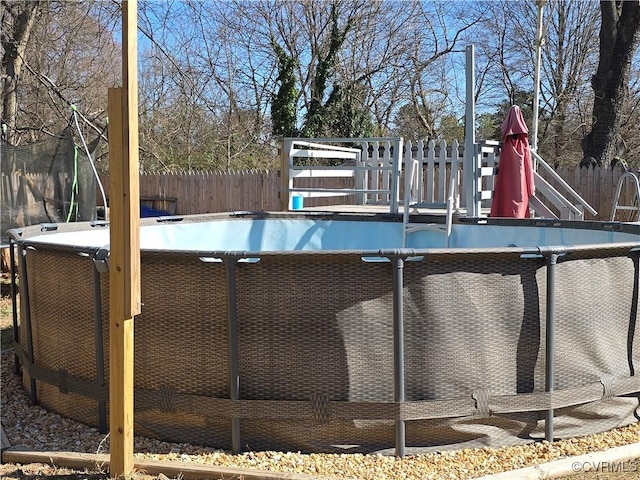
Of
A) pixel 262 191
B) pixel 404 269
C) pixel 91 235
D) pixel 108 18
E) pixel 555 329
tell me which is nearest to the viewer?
pixel 404 269

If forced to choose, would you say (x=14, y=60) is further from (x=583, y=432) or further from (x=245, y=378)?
(x=583, y=432)

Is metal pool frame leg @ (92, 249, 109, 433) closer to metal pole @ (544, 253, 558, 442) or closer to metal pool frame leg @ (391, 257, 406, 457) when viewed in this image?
metal pool frame leg @ (391, 257, 406, 457)

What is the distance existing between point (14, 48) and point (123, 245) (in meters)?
12.5

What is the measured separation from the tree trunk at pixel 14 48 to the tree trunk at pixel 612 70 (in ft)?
41.5

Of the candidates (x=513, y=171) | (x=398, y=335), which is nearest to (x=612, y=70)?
(x=513, y=171)

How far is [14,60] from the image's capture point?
47.5ft

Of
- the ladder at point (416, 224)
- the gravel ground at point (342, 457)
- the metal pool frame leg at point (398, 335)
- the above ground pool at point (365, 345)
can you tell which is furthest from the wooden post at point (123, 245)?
the ladder at point (416, 224)

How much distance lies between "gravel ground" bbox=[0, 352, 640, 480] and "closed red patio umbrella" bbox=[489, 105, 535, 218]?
391 cm

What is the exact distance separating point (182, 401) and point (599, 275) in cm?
276

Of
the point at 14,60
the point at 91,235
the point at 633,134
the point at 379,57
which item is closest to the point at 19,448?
the point at 91,235

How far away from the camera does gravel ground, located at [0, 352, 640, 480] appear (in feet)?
12.7

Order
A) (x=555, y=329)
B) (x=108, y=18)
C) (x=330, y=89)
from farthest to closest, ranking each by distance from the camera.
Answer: (x=330, y=89) → (x=108, y=18) → (x=555, y=329)

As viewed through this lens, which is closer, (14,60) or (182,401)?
(182,401)

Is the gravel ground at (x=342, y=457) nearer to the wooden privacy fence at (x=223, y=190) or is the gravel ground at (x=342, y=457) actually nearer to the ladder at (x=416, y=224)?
the ladder at (x=416, y=224)
